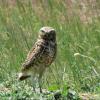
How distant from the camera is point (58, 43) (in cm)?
770

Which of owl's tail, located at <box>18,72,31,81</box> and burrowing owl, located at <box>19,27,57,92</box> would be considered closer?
burrowing owl, located at <box>19,27,57,92</box>

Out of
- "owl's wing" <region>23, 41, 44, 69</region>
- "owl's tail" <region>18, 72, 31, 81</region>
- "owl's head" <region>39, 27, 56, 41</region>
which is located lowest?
"owl's tail" <region>18, 72, 31, 81</region>

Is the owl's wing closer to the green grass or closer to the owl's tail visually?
the owl's tail

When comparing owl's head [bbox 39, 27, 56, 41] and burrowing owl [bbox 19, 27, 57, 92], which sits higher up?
owl's head [bbox 39, 27, 56, 41]

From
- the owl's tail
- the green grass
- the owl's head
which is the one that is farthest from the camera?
the green grass

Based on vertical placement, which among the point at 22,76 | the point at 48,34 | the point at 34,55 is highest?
the point at 48,34

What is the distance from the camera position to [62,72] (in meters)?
7.16

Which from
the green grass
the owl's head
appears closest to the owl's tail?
the green grass

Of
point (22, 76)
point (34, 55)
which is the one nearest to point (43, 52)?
point (34, 55)

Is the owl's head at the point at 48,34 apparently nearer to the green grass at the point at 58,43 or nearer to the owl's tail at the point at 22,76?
the owl's tail at the point at 22,76

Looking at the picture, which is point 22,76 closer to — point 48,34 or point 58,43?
point 48,34

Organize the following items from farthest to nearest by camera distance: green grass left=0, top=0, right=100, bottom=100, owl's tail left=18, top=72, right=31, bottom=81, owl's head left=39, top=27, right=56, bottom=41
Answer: green grass left=0, top=0, right=100, bottom=100 → owl's tail left=18, top=72, right=31, bottom=81 → owl's head left=39, top=27, right=56, bottom=41

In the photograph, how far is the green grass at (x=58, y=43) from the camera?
23.0 ft

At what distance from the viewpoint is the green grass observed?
276 inches
